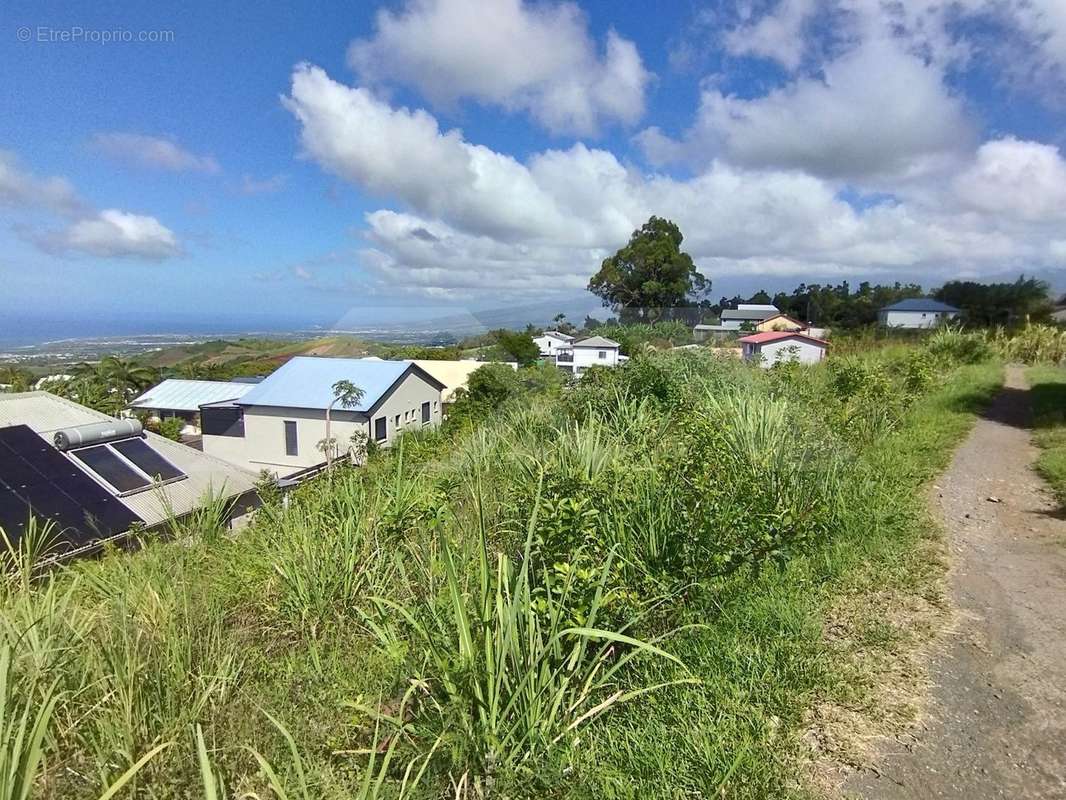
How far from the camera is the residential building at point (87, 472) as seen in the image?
875 centimetres

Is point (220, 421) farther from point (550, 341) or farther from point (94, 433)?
Result: point (550, 341)

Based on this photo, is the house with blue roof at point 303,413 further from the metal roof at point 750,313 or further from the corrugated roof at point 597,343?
the metal roof at point 750,313

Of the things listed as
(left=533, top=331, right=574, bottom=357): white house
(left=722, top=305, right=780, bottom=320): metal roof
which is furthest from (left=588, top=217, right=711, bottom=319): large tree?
(left=722, top=305, right=780, bottom=320): metal roof

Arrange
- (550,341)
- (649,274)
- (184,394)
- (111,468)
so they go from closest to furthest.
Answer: (111,468) < (184,394) < (649,274) < (550,341)

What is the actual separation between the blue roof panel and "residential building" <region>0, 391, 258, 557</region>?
672 centimetres

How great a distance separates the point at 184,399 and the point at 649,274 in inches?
1325

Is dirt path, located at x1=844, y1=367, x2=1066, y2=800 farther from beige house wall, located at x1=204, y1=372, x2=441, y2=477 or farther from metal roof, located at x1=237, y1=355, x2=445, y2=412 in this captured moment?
metal roof, located at x1=237, y1=355, x2=445, y2=412

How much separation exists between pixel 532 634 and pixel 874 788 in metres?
1.18

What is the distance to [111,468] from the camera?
10641mm

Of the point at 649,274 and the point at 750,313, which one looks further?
the point at 750,313

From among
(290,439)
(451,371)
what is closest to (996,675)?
(290,439)

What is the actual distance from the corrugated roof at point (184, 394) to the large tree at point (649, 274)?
3018 cm

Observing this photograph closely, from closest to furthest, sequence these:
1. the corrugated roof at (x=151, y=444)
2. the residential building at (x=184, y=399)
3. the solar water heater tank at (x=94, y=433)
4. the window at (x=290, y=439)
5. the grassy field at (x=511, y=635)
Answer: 1. the grassy field at (x=511, y=635)
2. the solar water heater tank at (x=94, y=433)
3. the corrugated roof at (x=151, y=444)
4. the window at (x=290, y=439)
5. the residential building at (x=184, y=399)

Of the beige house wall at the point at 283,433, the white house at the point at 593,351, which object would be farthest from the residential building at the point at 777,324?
the beige house wall at the point at 283,433
